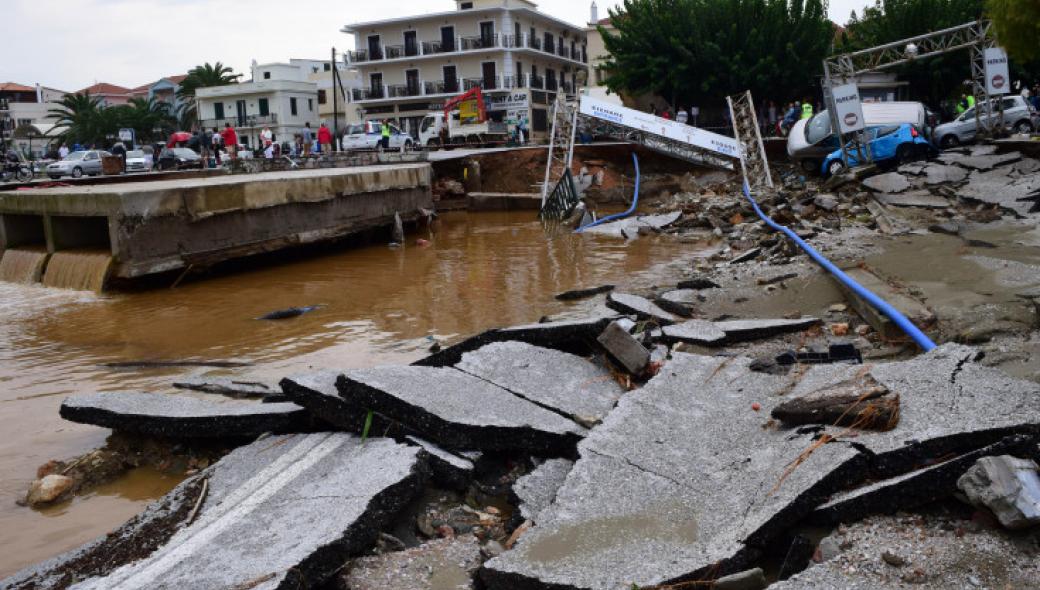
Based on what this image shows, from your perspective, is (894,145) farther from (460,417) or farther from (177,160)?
(177,160)

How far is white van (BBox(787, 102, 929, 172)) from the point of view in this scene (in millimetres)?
22094

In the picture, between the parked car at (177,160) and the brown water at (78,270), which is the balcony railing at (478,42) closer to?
the parked car at (177,160)

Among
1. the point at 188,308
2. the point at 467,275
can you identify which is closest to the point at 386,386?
the point at 188,308

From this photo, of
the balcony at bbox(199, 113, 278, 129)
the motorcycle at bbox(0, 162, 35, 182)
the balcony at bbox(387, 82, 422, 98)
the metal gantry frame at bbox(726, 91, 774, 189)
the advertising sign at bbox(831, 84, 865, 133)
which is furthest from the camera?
the balcony at bbox(199, 113, 278, 129)

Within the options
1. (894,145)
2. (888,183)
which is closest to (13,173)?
(894,145)

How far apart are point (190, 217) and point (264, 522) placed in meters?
10.8

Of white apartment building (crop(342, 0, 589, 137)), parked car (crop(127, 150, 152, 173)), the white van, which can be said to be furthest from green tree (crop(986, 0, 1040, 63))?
white apartment building (crop(342, 0, 589, 137))

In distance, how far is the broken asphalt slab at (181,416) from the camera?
4945 mm

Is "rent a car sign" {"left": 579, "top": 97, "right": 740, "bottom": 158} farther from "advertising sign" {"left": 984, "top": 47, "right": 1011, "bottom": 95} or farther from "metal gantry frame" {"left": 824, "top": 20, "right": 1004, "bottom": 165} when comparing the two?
"advertising sign" {"left": 984, "top": 47, "right": 1011, "bottom": 95}

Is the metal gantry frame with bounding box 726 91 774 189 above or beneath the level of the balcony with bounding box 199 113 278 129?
beneath

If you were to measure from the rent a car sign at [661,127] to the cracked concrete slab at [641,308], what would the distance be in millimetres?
14932

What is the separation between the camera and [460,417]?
445 cm

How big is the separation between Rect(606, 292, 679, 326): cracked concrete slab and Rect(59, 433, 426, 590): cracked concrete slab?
3.84 m

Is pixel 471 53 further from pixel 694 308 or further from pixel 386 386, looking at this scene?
pixel 386 386
